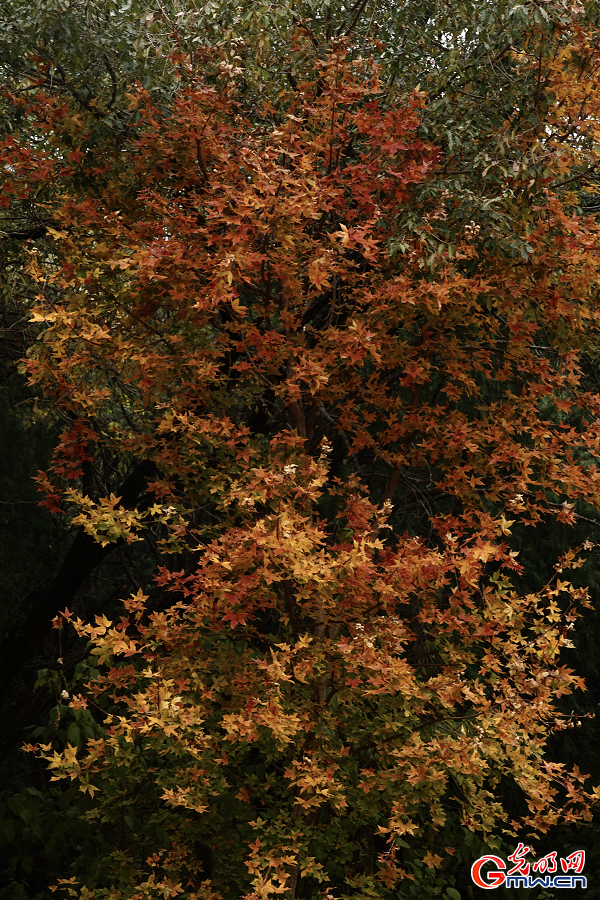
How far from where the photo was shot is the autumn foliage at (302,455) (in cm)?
329

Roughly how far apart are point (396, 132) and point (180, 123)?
103 cm

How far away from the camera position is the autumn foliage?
329 centimetres

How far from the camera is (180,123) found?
3.97 meters

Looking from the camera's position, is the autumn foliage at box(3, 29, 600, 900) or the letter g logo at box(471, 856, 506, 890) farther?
the letter g logo at box(471, 856, 506, 890)

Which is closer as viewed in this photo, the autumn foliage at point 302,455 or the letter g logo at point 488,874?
the autumn foliage at point 302,455

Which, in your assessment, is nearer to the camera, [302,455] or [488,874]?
[302,455]

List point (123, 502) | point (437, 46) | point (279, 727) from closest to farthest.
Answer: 1. point (279, 727)
2. point (437, 46)
3. point (123, 502)

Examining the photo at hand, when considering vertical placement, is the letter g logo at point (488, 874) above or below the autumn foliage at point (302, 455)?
below

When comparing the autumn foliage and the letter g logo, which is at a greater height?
the autumn foliage

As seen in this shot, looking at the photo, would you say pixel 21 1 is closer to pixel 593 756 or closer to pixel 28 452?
pixel 28 452

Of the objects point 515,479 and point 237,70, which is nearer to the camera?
point 237,70

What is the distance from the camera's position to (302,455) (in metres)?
Answer: 3.81

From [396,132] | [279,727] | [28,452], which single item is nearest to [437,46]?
[396,132]

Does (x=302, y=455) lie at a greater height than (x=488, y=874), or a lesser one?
greater
